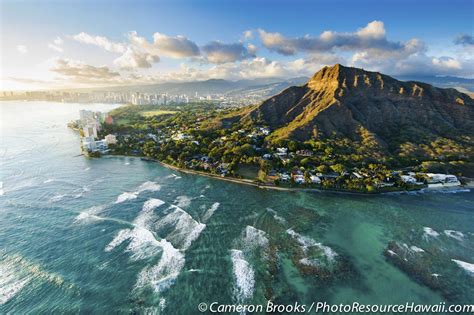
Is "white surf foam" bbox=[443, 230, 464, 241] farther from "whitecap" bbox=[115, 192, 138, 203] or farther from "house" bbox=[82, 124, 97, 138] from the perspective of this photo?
"house" bbox=[82, 124, 97, 138]

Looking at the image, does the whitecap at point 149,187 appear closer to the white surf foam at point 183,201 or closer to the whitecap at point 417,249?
the white surf foam at point 183,201

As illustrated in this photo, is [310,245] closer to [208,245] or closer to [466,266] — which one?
[208,245]

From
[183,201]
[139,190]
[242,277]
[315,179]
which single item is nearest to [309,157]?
[315,179]

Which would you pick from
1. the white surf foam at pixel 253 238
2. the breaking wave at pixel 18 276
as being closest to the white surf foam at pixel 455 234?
the white surf foam at pixel 253 238

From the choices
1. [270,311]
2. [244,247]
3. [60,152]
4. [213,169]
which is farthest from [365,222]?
[60,152]

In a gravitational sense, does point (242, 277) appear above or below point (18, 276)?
below
